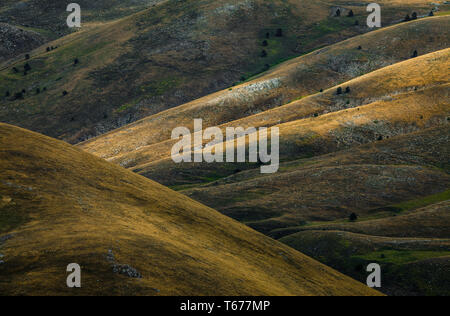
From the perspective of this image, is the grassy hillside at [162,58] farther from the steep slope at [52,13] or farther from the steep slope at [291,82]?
the steep slope at [52,13]

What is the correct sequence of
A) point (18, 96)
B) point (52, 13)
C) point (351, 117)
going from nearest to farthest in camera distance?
point (351, 117) → point (18, 96) → point (52, 13)

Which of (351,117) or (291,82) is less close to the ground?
(291,82)

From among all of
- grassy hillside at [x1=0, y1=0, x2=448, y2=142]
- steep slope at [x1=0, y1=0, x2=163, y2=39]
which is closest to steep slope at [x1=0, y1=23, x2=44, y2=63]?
steep slope at [x1=0, y1=0, x2=163, y2=39]

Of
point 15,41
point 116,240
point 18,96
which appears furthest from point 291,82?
point 15,41

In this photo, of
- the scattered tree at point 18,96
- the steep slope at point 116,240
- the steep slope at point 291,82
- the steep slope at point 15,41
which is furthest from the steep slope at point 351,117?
the steep slope at point 15,41

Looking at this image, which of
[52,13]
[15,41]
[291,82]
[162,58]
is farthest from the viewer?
[52,13]

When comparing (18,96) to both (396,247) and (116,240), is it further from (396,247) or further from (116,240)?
(116,240)
